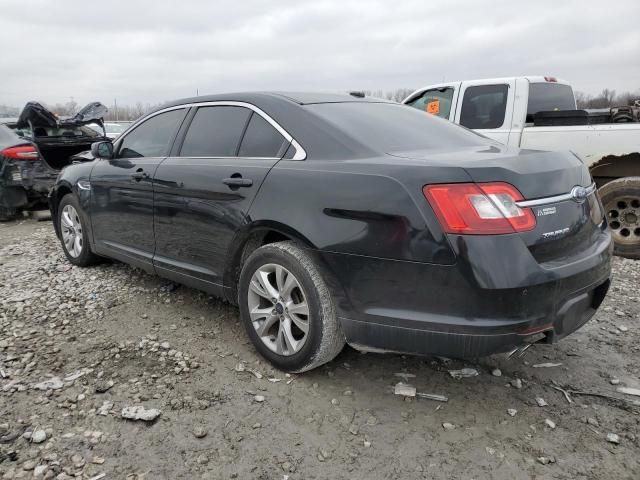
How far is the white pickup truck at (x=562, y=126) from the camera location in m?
5.29

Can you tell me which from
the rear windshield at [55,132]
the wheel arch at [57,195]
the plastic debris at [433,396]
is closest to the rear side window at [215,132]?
the plastic debris at [433,396]

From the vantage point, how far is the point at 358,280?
2502 millimetres

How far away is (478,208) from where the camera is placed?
7.36ft

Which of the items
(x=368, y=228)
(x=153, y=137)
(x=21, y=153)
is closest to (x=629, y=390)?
(x=368, y=228)

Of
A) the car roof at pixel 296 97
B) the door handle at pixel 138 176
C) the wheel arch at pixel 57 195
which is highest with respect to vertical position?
the car roof at pixel 296 97

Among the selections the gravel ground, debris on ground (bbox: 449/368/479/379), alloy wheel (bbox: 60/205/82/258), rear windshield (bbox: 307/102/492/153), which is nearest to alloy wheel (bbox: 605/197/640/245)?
the gravel ground

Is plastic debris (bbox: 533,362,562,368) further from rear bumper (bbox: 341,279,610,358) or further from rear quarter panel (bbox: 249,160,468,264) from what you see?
rear quarter panel (bbox: 249,160,468,264)

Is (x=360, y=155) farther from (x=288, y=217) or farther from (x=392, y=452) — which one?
(x=392, y=452)

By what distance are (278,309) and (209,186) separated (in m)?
0.92

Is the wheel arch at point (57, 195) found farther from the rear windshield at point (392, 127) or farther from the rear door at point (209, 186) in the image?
the rear windshield at point (392, 127)

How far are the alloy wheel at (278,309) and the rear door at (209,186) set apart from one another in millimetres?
353

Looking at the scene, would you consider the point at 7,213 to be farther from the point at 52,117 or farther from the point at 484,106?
the point at 484,106

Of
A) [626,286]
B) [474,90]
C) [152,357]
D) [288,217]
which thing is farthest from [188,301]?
[474,90]

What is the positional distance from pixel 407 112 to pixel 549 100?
3758 millimetres
